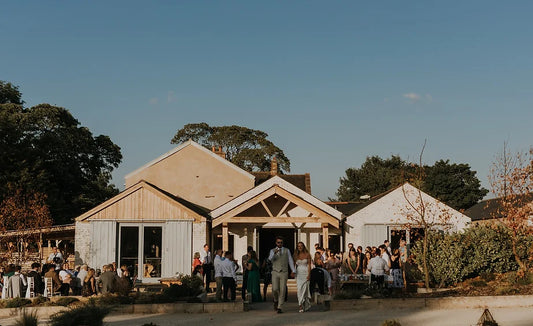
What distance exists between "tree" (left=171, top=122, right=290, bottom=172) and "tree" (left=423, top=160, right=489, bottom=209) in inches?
620

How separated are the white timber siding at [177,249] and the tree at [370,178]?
46716 millimetres

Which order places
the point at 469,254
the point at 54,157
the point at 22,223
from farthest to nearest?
the point at 54,157 < the point at 22,223 < the point at 469,254

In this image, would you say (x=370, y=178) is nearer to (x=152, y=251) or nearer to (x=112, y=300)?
(x=152, y=251)

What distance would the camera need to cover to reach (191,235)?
932 inches

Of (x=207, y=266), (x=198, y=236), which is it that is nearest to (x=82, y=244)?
(x=198, y=236)

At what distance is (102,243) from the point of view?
23.6 meters

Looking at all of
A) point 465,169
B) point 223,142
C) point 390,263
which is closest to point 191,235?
point 390,263

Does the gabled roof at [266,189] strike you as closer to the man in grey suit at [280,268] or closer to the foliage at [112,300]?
the foliage at [112,300]

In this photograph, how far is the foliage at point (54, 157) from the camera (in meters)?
37.8

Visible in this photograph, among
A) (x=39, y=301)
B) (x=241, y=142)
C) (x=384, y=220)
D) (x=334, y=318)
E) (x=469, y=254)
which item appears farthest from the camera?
(x=241, y=142)

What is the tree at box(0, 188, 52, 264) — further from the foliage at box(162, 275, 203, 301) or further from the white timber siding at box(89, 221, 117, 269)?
the foliage at box(162, 275, 203, 301)

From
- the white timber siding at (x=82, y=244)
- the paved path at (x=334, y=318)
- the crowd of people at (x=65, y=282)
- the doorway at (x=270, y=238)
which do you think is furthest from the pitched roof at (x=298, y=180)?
the paved path at (x=334, y=318)

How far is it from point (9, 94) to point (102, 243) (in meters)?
25.4

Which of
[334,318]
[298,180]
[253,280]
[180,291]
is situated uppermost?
[298,180]
